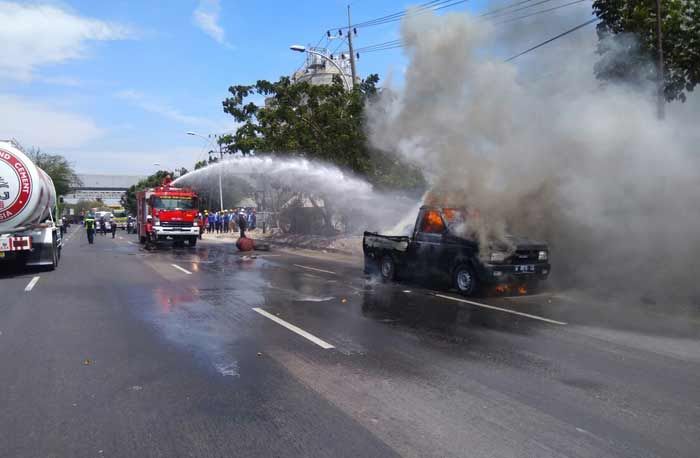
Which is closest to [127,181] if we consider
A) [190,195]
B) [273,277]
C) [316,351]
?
[190,195]

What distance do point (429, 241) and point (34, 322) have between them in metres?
7.21

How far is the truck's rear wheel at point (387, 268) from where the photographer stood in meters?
12.7

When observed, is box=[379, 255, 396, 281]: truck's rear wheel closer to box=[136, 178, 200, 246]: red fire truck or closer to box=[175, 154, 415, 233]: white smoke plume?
box=[175, 154, 415, 233]: white smoke plume

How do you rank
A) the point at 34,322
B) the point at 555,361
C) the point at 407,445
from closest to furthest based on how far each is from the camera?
the point at 407,445
the point at 555,361
the point at 34,322

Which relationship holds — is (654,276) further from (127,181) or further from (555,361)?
(127,181)

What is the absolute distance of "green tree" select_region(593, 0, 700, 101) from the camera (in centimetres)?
1102

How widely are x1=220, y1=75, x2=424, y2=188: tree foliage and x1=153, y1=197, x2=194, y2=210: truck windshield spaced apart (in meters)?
4.78

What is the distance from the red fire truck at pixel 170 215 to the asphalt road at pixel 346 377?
14407mm

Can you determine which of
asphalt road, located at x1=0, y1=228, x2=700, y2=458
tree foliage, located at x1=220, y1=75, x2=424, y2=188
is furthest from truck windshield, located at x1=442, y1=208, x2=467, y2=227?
tree foliage, located at x1=220, y1=75, x2=424, y2=188

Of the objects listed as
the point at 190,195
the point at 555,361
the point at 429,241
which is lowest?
the point at 555,361

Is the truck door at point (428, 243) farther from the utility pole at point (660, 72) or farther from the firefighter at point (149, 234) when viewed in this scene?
the firefighter at point (149, 234)

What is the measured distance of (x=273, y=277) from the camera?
1394 cm

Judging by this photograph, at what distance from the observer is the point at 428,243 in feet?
38.1

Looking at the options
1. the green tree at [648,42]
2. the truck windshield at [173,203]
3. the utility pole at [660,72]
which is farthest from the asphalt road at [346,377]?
the truck windshield at [173,203]
